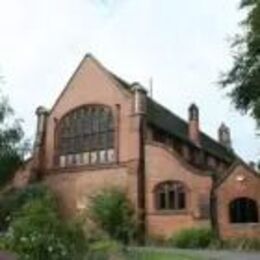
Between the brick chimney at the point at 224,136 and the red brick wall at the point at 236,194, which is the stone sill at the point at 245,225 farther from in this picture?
the brick chimney at the point at 224,136

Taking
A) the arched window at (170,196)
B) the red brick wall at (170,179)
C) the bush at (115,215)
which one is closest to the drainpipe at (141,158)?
the red brick wall at (170,179)

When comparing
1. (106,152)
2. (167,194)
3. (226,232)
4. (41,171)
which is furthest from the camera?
(41,171)

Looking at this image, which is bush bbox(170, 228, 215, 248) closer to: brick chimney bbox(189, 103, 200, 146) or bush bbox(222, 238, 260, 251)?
bush bbox(222, 238, 260, 251)

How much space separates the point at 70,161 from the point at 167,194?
1002 cm

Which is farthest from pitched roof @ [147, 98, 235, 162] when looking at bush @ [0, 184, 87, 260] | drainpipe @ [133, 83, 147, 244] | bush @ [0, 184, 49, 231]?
bush @ [0, 184, 87, 260]

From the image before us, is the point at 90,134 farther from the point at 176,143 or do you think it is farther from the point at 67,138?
the point at 176,143

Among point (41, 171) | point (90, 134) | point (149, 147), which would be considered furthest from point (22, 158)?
point (149, 147)

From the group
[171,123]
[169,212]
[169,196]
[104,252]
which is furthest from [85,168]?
[104,252]

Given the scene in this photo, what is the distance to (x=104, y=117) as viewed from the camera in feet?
180

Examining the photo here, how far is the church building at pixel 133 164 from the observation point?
47.3m

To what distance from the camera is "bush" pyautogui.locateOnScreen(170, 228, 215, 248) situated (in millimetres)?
44281

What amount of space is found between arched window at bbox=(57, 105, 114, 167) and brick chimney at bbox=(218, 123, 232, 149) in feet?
106

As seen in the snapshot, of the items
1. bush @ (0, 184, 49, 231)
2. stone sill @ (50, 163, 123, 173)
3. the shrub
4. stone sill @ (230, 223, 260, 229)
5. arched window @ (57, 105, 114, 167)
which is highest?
arched window @ (57, 105, 114, 167)

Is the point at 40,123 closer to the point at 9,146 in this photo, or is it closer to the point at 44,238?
the point at 9,146
